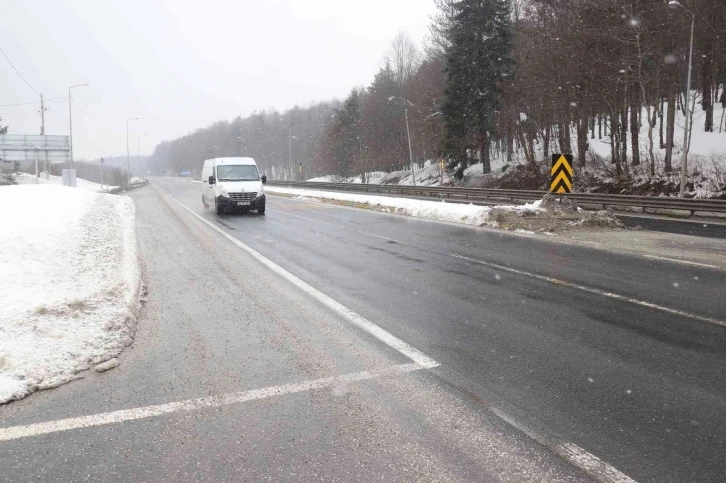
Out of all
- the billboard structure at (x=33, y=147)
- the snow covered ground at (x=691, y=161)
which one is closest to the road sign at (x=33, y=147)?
the billboard structure at (x=33, y=147)

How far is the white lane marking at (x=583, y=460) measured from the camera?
273 centimetres

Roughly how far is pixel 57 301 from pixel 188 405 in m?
3.28

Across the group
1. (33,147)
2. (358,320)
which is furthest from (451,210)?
(33,147)

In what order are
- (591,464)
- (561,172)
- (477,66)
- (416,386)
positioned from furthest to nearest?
1. (477,66)
2. (561,172)
3. (416,386)
4. (591,464)

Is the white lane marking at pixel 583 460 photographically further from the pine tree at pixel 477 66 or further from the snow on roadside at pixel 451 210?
the pine tree at pixel 477 66

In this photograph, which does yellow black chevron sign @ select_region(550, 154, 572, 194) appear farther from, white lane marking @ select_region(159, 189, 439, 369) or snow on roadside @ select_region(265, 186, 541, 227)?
white lane marking @ select_region(159, 189, 439, 369)

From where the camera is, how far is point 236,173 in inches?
820

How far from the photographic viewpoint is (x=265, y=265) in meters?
9.42

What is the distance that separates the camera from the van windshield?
2062 centimetres

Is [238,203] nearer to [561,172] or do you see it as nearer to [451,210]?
[451,210]

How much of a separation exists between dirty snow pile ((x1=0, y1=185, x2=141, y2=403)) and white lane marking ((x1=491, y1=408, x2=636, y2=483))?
12.9ft

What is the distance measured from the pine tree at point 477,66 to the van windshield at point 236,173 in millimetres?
22349

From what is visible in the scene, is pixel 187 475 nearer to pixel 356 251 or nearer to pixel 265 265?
pixel 265 265

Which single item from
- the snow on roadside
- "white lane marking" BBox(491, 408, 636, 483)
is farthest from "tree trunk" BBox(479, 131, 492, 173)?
"white lane marking" BBox(491, 408, 636, 483)
